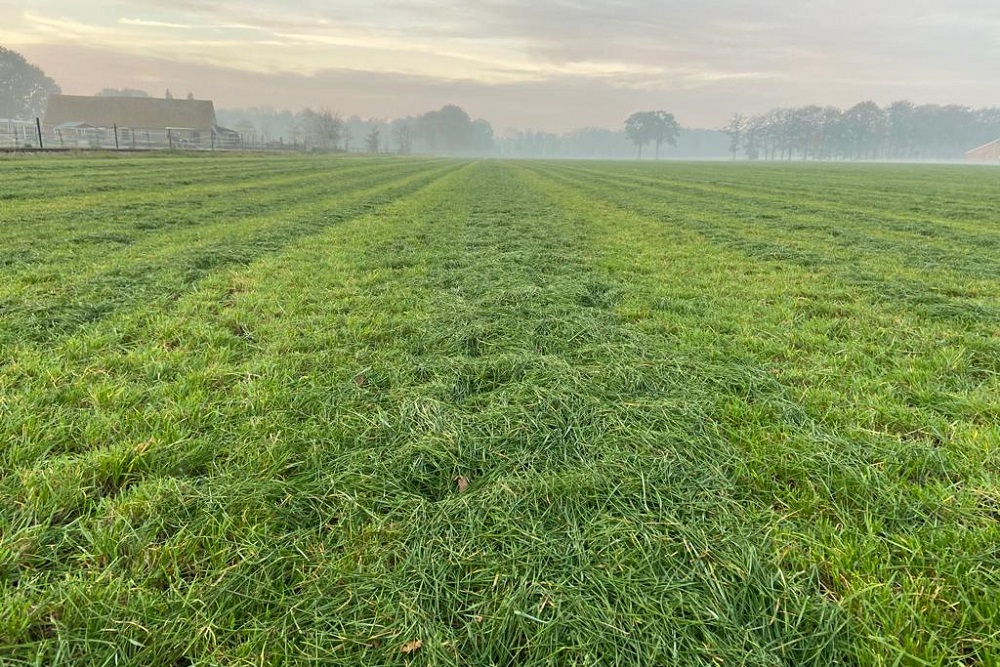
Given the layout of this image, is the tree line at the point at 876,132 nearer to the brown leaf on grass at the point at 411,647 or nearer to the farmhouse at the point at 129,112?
the farmhouse at the point at 129,112

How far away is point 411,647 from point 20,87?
197 m

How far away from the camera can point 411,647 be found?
69.4 inches

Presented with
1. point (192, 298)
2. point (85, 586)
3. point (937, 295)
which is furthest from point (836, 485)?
point (192, 298)

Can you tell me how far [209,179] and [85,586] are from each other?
73.2 feet

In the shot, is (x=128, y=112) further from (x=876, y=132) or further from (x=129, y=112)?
(x=876, y=132)

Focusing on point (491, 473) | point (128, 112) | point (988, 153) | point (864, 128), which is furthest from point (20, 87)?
point (988, 153)

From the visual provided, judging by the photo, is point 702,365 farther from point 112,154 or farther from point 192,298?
point 112,154

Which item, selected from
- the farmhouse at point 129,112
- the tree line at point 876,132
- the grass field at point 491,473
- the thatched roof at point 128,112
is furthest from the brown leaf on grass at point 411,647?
the tree line at point 876,132

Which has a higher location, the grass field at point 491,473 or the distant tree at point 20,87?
the distant tree at point 20,87

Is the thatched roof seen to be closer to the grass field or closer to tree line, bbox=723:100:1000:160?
the grass field

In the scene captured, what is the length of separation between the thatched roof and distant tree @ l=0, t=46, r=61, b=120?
68.0 m

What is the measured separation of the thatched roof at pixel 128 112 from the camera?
76000 mm

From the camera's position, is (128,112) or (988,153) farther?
(988,153)

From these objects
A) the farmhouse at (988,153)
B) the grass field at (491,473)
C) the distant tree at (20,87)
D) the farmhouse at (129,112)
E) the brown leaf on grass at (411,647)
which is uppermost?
the distant tree at (20,87)
